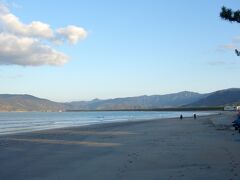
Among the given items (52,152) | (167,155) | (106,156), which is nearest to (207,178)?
(167,155)

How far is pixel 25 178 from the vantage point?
1377 cm

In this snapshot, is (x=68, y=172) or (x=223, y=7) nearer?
(x=68, y=172)

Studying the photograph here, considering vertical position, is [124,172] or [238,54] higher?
[238,54]

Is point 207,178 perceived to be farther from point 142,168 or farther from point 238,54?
point 238,54

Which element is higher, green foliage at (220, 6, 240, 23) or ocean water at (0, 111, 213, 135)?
green foliage at (220, 6, 240, 23)

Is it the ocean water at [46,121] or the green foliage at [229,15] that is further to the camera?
the ocean water at [46,121]

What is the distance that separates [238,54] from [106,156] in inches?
272

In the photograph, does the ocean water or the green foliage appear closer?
the green foliage

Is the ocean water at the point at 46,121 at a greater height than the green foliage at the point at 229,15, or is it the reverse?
the green foliage at the point at 229,15

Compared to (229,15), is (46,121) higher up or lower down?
lower down

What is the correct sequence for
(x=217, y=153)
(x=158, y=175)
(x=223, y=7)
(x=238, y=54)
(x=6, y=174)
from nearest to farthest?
(x=158, y=175) → (x=6, y=174) → (x=223, y=7) → (x=238, y=54) → (x=217, y=153)

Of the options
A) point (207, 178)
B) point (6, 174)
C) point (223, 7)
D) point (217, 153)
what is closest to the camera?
point (207, 178)

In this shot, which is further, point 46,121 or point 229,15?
point 46,121

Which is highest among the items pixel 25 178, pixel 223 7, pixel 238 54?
pixel 223 7
